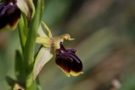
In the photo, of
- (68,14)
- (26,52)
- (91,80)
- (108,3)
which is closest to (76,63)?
(26,52)

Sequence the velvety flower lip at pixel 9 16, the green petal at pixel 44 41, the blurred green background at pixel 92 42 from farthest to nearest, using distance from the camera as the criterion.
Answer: the blurred green background at pixel 92 42 → the green petal at pixel 44 41 → the velvety flower lip at pixel 9 16

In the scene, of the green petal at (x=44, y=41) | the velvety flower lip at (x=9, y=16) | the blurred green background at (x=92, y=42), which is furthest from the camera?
the blurred green background at (x=92, y=42)

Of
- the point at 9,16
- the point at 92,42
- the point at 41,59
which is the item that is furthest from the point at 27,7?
the point at 92,42

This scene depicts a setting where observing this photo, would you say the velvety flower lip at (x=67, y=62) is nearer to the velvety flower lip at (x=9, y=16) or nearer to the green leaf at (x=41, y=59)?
the green leaf at (x=41, y=59)

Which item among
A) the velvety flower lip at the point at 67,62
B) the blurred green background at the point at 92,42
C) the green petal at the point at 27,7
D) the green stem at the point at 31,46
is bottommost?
the velvety flower lip at the point at 67,62

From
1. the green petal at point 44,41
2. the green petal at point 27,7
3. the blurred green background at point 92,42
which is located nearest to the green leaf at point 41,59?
the green petal at point 44,41

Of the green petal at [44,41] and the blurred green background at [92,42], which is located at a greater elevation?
the blurred green background at [92,42]

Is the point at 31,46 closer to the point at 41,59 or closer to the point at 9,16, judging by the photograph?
the point at 41,59
